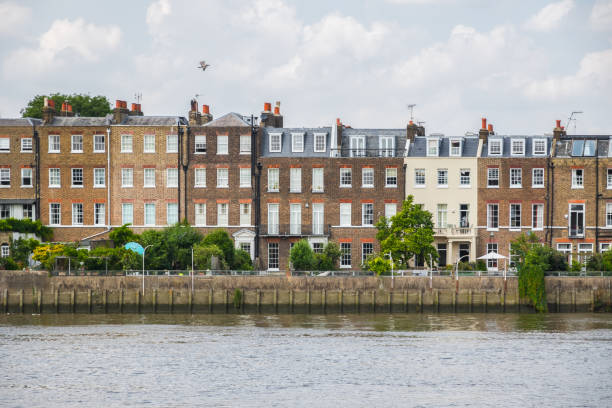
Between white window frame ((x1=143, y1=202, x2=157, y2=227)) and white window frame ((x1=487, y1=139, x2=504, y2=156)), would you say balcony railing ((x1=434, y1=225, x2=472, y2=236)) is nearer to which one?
white window frame ((x1=487, y1=139, x2=504, y2=156))

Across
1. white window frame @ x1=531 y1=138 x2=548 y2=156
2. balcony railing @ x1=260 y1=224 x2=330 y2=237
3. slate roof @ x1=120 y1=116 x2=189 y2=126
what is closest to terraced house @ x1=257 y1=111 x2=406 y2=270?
balcony railing @ x1=260 y1=224 x2=330 y2=237

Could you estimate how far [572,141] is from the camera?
80.0 meters

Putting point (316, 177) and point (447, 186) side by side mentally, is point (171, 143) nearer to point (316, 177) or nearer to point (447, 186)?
point (316, 177)

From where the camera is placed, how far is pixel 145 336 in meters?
62.3

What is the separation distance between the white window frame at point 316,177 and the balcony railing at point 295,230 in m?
2.46

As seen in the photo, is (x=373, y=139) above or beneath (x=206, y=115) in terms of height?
beneath

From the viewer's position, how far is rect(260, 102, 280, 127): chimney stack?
8362cm

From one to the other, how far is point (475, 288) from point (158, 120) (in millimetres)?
26462

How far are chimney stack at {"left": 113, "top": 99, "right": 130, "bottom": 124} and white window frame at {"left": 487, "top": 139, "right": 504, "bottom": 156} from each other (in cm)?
2541

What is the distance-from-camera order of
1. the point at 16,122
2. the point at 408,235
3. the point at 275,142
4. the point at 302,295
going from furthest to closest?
the point at 16,122 → the point at 275,142 → the point at 408,235 → the point at 302,295

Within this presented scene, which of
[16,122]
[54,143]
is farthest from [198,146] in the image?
[16,122]

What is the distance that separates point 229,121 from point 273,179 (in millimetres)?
5262

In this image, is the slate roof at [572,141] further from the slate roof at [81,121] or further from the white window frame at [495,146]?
the slate roof at [81,121]

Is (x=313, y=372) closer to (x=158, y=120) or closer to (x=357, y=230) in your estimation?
(x=357, y=230)
